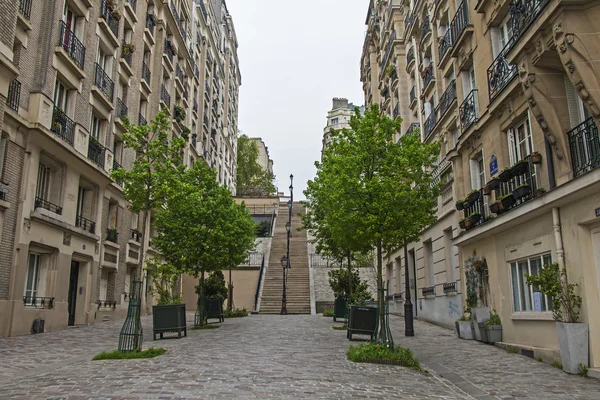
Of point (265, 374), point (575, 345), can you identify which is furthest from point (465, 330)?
point (265, 374)

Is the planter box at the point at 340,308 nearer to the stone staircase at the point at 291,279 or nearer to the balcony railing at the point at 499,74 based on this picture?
the stone staircase at the point at 291,279

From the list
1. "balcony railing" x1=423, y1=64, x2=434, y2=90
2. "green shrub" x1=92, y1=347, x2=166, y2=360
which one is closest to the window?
"green shrub" x1=92, y1=347, x2=166, y2=360

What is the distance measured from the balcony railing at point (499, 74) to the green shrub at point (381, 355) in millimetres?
7073

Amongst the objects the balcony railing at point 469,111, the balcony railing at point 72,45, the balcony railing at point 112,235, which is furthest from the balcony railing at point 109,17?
the balcony railing at point 469,111

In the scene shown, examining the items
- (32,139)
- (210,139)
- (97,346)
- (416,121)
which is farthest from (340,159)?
(210,139)

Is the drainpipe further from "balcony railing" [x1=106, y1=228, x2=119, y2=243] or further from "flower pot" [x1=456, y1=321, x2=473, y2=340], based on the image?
"balcony railing" [x1=106, y1=228, x2=119, y2=243]

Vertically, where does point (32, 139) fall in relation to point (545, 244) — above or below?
above

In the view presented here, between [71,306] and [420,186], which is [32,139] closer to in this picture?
[71,306]

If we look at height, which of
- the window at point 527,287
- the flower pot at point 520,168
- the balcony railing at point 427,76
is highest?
the balcony railing at point 427,76

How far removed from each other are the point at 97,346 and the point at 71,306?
6821mm

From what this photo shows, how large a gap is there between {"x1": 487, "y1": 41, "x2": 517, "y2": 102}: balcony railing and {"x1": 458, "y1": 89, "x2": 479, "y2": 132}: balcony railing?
149 centimetres

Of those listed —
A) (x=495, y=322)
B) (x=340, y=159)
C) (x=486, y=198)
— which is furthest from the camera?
(x=486, y=198)

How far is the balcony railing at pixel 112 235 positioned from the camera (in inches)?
841

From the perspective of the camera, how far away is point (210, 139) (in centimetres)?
4509
